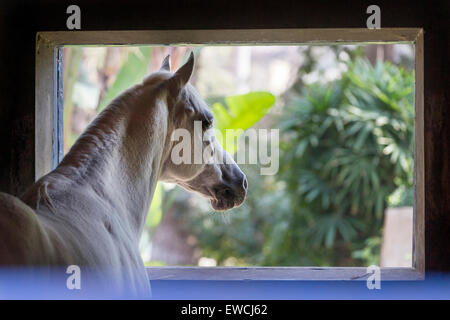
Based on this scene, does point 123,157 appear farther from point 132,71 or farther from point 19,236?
point 132,71

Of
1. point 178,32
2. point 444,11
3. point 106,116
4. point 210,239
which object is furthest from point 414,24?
point 210,239

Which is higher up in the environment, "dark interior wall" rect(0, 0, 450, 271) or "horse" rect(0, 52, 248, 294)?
"dark interior wall" rect(0, 0, 450, 271)

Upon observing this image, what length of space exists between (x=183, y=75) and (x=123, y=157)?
278 millimetres

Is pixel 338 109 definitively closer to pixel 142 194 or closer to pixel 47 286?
pixel 142 194

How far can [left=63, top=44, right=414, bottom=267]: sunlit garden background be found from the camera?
5.36m

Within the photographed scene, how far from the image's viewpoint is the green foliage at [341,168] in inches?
219

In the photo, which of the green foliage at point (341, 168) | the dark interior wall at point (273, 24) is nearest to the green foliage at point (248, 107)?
the dark interior wall at point (273, 24)

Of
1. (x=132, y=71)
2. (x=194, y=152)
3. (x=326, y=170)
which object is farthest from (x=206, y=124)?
(x=326, y=170)

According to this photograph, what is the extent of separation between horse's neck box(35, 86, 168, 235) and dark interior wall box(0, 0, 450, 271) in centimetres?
25

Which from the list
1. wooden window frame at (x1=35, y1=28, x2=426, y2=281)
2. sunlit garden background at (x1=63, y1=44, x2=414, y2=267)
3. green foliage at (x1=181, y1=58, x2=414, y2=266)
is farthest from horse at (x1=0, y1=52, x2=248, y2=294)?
green foliage at (x1=181, y1=58, x2=414, y2=266)

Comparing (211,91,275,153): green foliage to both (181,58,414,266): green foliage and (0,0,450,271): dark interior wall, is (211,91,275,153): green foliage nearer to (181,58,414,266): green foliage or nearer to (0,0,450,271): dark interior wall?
(0,0,450,271): dark interior wall

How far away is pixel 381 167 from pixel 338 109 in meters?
0.80

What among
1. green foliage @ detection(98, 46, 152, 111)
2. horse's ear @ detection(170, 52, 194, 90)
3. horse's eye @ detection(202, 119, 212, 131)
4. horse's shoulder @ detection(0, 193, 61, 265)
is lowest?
horse's shoulder @ detection(0, 193, 61, 265)
